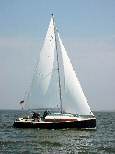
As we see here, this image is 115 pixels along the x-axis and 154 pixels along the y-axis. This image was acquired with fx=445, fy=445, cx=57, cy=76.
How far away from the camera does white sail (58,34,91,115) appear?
54.9 meters

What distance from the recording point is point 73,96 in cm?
5512

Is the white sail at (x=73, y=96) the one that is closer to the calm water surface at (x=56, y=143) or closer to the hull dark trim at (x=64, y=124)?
the hull dark trim at (x=64, y=124)

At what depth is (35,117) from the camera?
55.7 meters

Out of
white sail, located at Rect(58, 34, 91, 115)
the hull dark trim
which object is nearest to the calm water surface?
the hull dark trim

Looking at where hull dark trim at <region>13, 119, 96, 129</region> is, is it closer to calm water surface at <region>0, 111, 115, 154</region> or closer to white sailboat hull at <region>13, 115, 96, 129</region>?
white sailboat hull at <region>13, 115, 96, 129</region>

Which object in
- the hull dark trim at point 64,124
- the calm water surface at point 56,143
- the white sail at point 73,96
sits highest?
the white sail at point 73,96

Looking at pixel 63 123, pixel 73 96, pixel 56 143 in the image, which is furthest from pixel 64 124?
pixel 56 143

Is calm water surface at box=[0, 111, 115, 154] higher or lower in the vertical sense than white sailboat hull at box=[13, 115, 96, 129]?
lower

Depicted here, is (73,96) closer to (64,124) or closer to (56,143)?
(64,124)

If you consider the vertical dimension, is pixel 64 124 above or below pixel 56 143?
above

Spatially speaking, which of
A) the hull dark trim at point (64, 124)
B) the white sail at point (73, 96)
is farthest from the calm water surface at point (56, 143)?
the white sail at point (73, 96)

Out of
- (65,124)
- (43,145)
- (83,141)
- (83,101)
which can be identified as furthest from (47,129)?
(43,145)

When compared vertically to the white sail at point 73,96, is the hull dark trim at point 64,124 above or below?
below

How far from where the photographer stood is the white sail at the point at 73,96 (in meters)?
54.9
